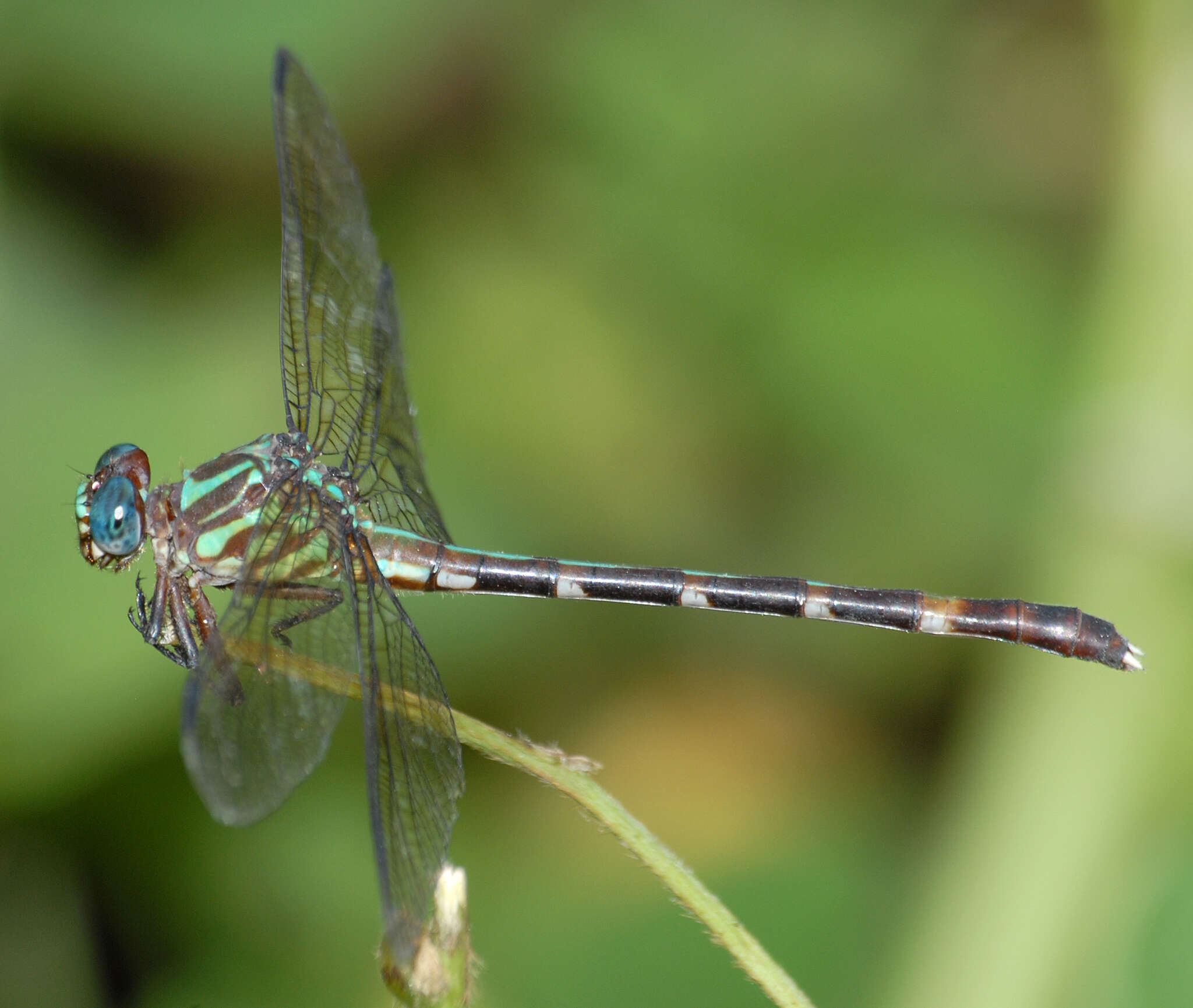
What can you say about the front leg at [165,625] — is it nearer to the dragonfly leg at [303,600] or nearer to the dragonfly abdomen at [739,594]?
the dragonfly leg at [303,600]

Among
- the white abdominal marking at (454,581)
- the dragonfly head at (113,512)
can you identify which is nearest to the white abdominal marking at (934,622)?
the white abdominal marking at (454,581)

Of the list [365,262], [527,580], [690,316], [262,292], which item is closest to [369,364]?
[365,262]

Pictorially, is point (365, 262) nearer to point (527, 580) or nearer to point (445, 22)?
point (527, 580)

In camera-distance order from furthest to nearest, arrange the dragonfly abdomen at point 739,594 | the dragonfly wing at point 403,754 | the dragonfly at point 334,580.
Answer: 1. the dragonfly abdomen at point 739,594
2. the dragonfly at point 334,580
3. the dragonfly wing at point 403,754

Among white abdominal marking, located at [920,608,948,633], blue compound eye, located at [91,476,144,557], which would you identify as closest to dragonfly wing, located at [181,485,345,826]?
blue compound eye, located at [91,476,144,557]

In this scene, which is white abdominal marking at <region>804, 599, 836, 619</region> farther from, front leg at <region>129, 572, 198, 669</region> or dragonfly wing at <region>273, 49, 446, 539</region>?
front leg at <region>129, 572, 198, 669</region>

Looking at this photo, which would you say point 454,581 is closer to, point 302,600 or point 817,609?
point 302,600

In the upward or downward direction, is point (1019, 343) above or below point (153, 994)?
above
